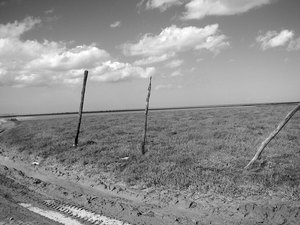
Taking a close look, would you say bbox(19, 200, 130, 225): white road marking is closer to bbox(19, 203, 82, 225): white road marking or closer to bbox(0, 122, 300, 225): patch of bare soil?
bbox(19, 203, 82, 225): white road marking

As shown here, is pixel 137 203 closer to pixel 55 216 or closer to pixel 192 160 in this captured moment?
pixel 55 216

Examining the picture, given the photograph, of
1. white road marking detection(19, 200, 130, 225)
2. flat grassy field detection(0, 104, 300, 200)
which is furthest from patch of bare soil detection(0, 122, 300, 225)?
flat grassy field detection(0, 104, 300, 200)

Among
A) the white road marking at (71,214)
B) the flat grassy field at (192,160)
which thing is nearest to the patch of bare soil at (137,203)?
the white road marking at (71,214)

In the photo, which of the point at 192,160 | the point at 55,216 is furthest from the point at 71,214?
the point at 192,160

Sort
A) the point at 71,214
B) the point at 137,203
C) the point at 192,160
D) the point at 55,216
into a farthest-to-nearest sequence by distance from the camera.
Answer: the point at 192,160, the point at 137,203, the point at 71,214, the point at 55,216

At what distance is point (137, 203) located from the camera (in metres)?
8.01

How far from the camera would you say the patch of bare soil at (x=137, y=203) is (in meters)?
6.73

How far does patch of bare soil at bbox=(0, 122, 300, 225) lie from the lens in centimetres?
673

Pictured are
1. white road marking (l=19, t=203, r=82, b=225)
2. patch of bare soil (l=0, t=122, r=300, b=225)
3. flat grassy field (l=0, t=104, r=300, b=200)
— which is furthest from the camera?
flat grassy field (l=0, t=104, r=300, b=200)

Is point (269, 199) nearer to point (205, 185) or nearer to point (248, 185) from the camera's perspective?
point (248, 185)

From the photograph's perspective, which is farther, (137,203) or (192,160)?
(192,160)

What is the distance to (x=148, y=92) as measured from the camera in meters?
14.6

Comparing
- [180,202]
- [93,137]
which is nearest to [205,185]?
[180,202]

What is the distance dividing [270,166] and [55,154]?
10.9 metres
